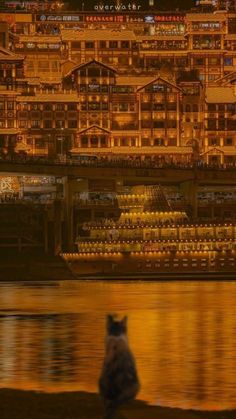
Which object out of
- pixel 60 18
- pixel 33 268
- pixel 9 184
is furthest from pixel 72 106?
pixel 33 268

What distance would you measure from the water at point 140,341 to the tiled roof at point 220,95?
3364 inches

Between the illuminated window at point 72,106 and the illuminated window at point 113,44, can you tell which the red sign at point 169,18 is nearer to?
the illuminated window at point 113,44

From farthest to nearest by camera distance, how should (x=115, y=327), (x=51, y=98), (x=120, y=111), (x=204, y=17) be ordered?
(x=204, y=17) < (x=120, y=111) < (x=51, y=98) < (x=115, y=327)

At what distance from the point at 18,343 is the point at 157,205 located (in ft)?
201

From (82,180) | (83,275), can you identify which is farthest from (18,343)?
(82,180)

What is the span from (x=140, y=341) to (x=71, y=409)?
1540cm

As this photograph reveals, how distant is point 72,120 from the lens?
15025 centimetres

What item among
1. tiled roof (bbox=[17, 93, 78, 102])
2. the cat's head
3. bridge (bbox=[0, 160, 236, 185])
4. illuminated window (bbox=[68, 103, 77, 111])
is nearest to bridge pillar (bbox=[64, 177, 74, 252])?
bridge (bbox=[0, 160, 236, 185])

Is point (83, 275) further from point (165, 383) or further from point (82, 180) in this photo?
point (165, 383)

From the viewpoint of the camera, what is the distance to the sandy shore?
62.9 feet

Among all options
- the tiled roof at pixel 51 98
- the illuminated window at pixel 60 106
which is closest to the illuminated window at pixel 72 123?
the illuminated window at pixel 60 106

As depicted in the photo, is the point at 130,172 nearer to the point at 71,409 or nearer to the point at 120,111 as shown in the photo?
the point at 120,111

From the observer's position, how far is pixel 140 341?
116 feet

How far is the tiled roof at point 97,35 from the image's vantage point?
166 m
